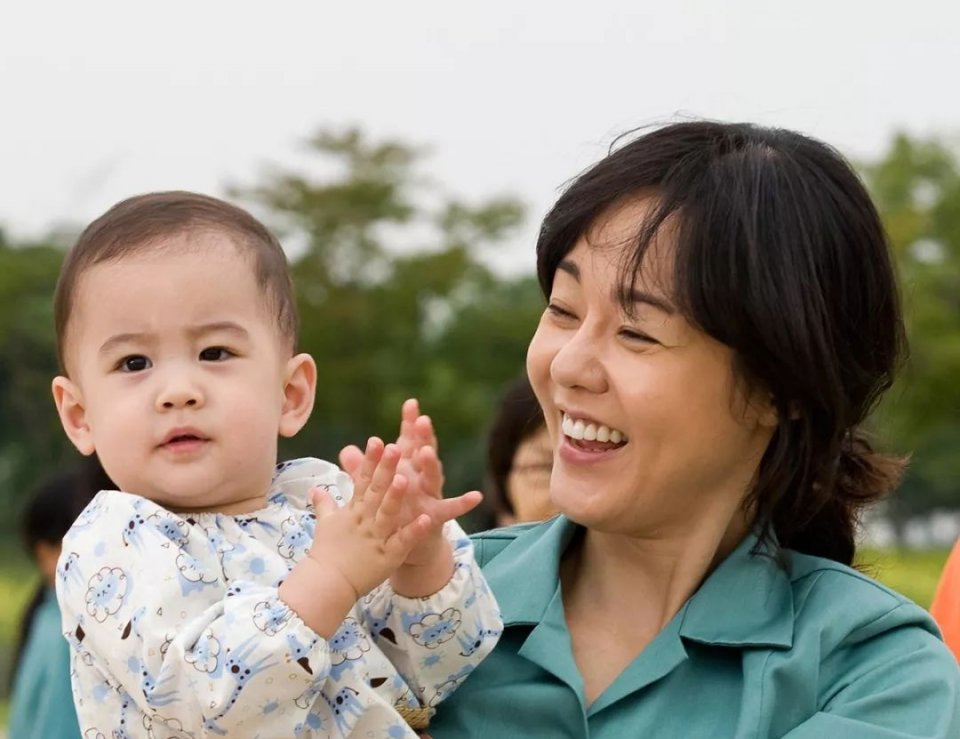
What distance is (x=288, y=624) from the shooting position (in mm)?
2070

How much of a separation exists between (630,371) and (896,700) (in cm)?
60

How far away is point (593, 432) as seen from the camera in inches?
93.6

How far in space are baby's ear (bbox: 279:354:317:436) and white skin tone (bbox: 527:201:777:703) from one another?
1.16 ft

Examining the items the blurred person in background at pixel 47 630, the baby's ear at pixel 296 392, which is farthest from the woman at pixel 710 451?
the blurred person in background at pixel 47 630

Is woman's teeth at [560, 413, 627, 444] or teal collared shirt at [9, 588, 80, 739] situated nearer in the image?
woman's teeth at [560, 413, 627, 444]

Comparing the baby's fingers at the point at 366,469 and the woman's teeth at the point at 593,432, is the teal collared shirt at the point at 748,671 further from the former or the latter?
the baby's fingers at the point at 366,469

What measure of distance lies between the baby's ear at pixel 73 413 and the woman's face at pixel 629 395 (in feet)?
2.25

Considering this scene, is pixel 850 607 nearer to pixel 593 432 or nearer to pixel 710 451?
pixel 710 451

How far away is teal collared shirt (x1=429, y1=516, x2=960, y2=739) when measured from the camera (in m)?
2.26

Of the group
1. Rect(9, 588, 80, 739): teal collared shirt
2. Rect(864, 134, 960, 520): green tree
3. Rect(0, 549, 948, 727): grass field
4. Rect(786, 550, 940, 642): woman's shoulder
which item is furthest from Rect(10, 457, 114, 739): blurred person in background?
Rect(864, 134, 960, 520): green tree

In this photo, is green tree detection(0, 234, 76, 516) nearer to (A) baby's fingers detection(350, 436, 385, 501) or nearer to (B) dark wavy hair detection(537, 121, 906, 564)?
(B) dark wavy hair detection(537, 121, 906, 564)

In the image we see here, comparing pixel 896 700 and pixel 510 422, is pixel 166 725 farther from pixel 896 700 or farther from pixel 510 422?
pixel 510 422

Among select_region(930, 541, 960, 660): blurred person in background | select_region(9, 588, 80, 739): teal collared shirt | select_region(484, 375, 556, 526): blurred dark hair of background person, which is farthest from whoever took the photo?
select_region(484, 375, 556, 526): blurred dark hair of background person

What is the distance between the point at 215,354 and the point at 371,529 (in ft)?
1.26
